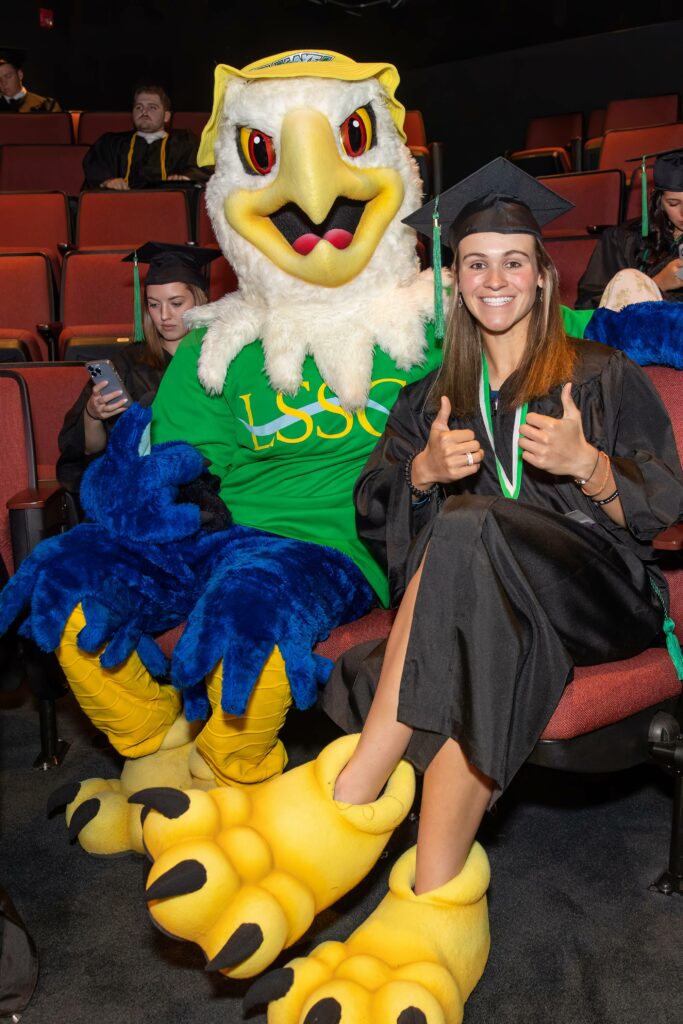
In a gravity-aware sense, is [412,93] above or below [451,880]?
→ above

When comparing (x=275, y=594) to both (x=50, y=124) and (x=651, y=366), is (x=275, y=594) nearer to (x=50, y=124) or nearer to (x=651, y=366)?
(x=651, y=366)

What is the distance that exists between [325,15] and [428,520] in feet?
26.9

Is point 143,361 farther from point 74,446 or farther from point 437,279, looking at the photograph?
point 437,279

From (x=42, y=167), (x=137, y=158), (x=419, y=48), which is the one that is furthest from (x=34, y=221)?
(x=419, y=48)

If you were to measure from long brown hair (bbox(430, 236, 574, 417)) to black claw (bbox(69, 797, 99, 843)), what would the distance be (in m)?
1.00

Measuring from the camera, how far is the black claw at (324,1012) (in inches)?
58.2

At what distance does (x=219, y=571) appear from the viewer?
2.05 meters

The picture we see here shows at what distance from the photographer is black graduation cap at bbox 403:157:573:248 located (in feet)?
6.21

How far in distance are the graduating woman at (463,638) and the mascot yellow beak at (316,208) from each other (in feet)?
0.74

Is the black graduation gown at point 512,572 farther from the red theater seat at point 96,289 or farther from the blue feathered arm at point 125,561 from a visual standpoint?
the red theater seat at point 96,289

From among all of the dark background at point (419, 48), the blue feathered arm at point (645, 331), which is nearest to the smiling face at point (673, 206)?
the blue feathered arm at point (645, 331)

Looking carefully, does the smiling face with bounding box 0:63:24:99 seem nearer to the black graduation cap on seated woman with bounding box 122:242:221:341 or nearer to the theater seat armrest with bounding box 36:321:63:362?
the theater seat armrest with bounding box 36:321:63:362

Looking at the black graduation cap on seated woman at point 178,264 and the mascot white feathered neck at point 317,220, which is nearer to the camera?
A: the mascot white feathered neck at point 317,220

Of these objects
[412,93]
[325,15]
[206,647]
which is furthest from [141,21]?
[206,647]
